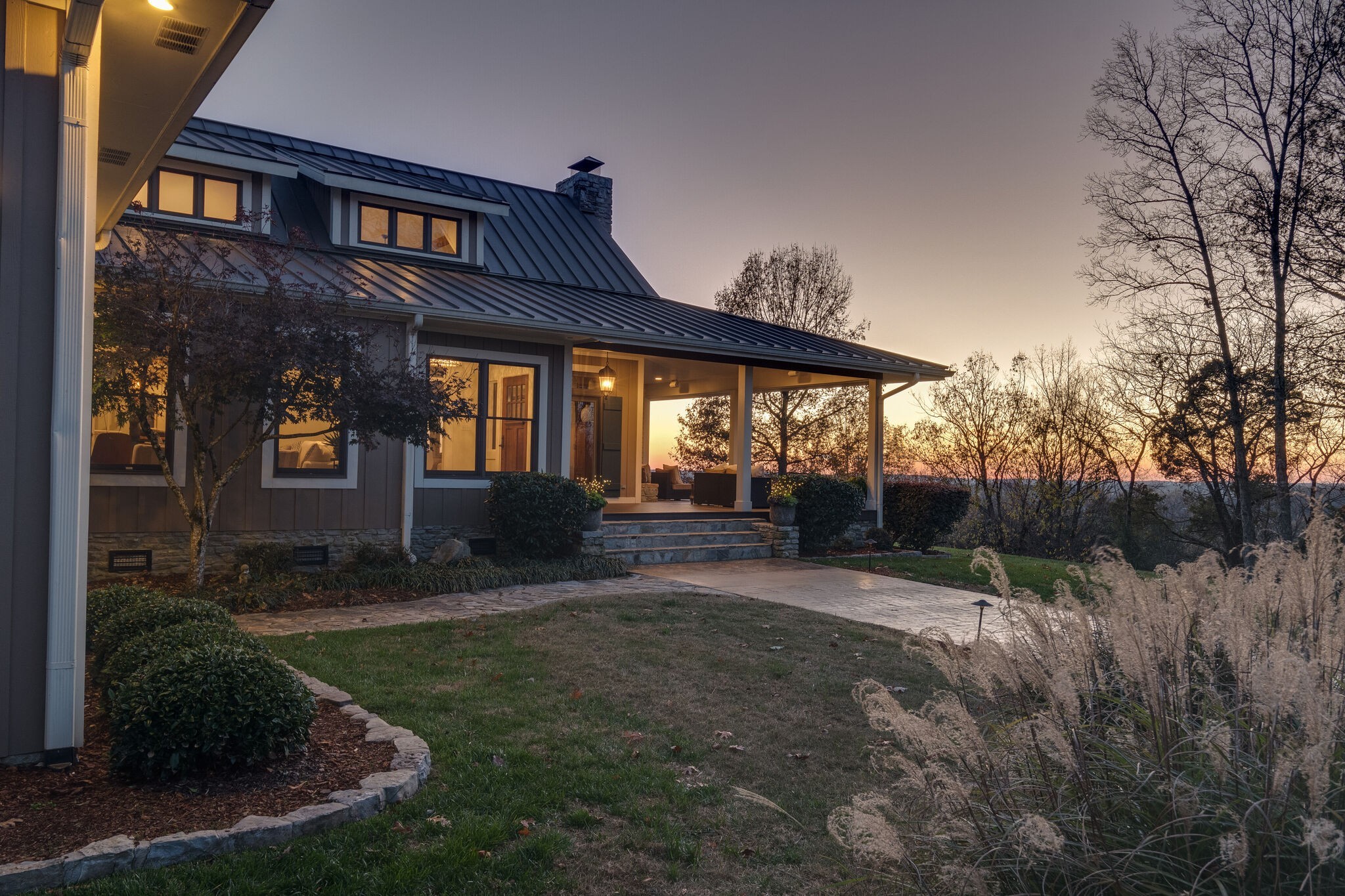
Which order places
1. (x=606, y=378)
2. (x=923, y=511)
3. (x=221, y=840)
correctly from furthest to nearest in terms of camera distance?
1. (x=923, y=511)
2. (x=606, y=378)
3. (x=221, y=840)

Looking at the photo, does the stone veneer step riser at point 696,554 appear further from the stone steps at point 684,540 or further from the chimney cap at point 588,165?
the chimney cap at point 588,165

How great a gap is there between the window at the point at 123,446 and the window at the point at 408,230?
4537 mm

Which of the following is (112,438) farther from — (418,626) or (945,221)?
(945,221)

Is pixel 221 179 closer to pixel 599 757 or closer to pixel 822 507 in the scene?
pixel 822 507

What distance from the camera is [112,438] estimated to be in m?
8.61

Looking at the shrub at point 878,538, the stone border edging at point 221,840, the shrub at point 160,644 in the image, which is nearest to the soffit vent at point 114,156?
the shrub at point 160,644

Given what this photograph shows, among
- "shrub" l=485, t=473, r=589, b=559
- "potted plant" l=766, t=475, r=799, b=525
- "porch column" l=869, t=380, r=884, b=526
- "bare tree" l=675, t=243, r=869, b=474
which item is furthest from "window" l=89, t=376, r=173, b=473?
"bare tree" l=675, t=243, r=869, b=474

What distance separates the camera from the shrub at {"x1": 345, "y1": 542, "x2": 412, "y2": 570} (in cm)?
938

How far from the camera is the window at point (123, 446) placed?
335 inches

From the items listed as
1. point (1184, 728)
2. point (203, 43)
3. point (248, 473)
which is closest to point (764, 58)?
point (248, 473)

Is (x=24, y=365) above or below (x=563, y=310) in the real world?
below

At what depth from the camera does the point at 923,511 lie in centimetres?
1417

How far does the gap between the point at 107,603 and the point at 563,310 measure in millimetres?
7308

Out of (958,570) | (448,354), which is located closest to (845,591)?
(958,570)
